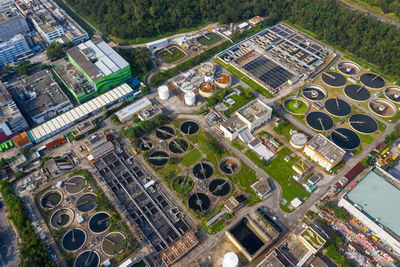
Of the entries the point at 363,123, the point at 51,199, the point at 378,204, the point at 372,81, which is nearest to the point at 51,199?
the point at 51,199

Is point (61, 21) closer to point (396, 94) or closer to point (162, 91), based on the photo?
point (162, 91)

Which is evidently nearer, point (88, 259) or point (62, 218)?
point (88, 259)

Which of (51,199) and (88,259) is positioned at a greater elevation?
(51,199)

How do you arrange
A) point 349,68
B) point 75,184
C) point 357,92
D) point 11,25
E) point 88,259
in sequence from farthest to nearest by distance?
1. point 11,25
2. point 349,68
3. point 357,92
4. point 75,184
5. point 88,259

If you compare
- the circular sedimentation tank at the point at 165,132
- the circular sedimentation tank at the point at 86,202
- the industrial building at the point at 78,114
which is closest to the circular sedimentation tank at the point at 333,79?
the circular sedimentation tank at the point at 165,132

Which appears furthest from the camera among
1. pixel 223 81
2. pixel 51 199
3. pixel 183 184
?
pixel 223 81

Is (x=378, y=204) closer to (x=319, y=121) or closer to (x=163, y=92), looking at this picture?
(x=319, y=121)

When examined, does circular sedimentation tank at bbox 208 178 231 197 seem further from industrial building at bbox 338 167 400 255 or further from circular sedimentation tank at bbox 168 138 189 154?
industrial building at bbox 338 167 400 255

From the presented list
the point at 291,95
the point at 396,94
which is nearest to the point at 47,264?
the point at 291,95
